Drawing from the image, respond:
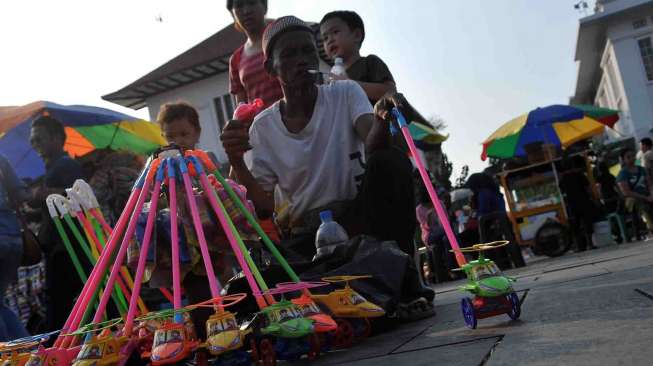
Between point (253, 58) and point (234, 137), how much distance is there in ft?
4.80

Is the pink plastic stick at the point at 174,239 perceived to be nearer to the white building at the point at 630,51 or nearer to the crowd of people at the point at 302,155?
the crowd of people at the point at 302,155

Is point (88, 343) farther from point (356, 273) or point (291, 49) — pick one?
point (291, 49)

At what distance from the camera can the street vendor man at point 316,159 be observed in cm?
292

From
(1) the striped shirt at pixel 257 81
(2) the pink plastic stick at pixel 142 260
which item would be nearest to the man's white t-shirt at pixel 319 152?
(1) the striped shirt at pixel 257 81

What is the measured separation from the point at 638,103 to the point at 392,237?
26976 mm

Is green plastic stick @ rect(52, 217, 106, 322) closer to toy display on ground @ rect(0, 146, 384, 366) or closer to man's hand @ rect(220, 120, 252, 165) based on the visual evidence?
toy display on ground @ rect(0, 146, 384, 366)


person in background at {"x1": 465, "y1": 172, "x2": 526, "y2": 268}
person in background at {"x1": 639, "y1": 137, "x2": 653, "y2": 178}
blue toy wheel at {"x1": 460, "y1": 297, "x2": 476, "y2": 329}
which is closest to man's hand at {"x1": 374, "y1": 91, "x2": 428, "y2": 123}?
blue toy wheel at {"x1": 460, "y1": 297, "x2": 476, "y2": 329}

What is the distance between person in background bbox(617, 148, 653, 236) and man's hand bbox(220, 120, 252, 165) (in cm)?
802

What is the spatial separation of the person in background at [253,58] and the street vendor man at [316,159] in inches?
23.0

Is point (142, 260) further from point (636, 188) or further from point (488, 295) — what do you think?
point (636, 188)

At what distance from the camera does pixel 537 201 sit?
10539mm

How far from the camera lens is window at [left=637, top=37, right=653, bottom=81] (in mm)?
27125

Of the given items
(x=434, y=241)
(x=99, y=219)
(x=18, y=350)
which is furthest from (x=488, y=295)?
(x=434, y=241)

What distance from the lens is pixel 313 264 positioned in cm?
252
